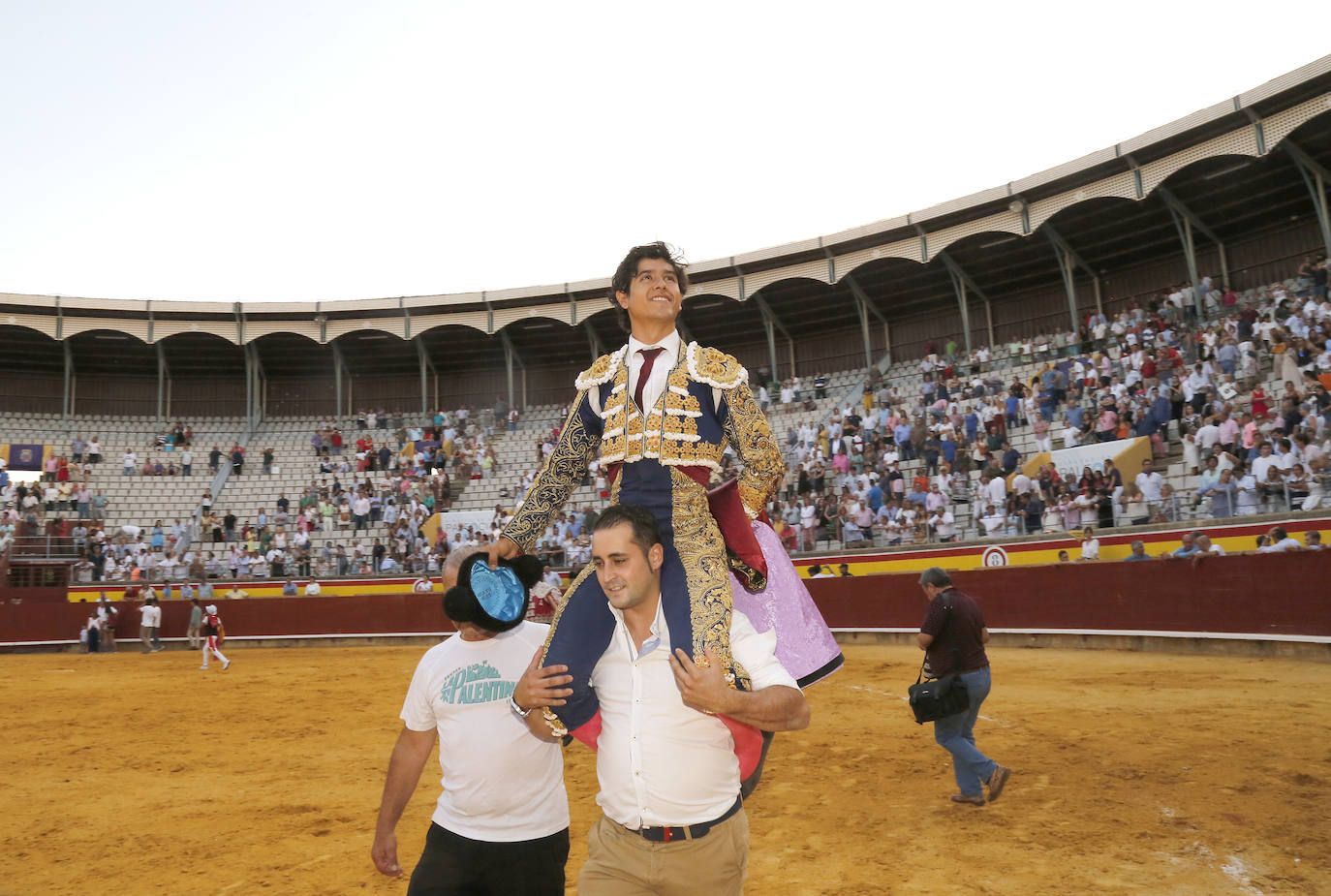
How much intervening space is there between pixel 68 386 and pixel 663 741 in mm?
28859

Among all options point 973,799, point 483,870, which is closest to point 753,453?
point 483,870

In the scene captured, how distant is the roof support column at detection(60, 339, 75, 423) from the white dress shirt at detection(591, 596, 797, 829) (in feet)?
90.3

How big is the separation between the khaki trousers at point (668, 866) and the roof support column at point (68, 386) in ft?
90.6

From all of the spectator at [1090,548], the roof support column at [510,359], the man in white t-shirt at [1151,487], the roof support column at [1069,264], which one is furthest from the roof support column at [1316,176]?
the roof support column at [510,359]

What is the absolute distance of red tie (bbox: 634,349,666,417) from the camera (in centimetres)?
281

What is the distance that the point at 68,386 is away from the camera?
25.7 m

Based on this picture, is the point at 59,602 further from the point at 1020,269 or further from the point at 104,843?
the point at 1020,269

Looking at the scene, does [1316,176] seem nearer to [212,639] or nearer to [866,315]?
[866,315]

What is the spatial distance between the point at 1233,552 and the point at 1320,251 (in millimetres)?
9314

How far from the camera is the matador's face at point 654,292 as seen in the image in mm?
2799

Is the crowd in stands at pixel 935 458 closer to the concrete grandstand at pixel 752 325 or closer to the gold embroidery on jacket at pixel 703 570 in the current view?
the concrete grandstand at pixel 752 325

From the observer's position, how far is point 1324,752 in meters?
6.19

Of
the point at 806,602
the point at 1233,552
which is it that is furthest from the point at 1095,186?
the point at 806,602

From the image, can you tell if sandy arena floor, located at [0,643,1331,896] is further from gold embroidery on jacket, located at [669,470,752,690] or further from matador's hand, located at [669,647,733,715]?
matador's hand, located at [669,647,733,715]
